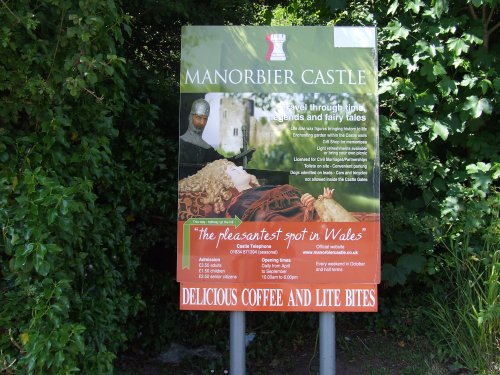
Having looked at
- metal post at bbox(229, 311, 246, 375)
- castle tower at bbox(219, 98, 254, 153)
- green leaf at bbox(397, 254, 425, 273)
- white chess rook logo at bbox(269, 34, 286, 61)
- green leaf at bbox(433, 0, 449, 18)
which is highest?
green leaf at bbox(433, 0, 449, 18)

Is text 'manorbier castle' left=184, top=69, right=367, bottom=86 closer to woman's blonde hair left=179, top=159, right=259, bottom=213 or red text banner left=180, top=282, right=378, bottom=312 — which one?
woman's blonde hair left=179, top=159, right=259, bottom=213

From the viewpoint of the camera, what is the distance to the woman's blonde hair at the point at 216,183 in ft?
12.4

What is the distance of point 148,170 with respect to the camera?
4.37 m

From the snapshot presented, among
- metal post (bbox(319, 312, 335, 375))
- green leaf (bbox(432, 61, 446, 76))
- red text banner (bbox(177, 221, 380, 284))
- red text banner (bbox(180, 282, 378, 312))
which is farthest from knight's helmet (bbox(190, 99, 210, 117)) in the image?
green leaf (bbox(432, 61, 446, 76))

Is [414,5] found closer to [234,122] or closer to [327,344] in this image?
[234,122]

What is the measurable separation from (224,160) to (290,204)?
52 centimetres

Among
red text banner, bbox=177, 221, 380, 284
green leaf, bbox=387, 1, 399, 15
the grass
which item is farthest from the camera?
green leaf, bbox=387, 1, 399, 15

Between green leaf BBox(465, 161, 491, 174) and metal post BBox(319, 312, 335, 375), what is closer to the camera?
metal post BBox(319, 312, 335, 375)

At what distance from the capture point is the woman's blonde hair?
3773 millimetres

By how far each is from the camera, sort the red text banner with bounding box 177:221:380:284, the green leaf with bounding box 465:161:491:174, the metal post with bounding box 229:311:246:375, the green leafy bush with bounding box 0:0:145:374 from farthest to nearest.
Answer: the green leaf with bounding box 465:161:491:174 → the metal post with bounding box 229:311:246:375 → the red text banner with bounding box 177:221:380:284 → the green leafy bush with bounding box 0:0:145:374

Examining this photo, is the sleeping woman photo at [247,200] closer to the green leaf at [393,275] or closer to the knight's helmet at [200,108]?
the knight's helmet at [200,108]

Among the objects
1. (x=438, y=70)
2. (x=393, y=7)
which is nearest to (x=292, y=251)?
(x=438, y=70)

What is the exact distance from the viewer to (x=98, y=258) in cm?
361

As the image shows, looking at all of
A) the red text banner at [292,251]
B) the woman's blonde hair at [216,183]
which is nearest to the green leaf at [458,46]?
the red text banner at [292,251]
